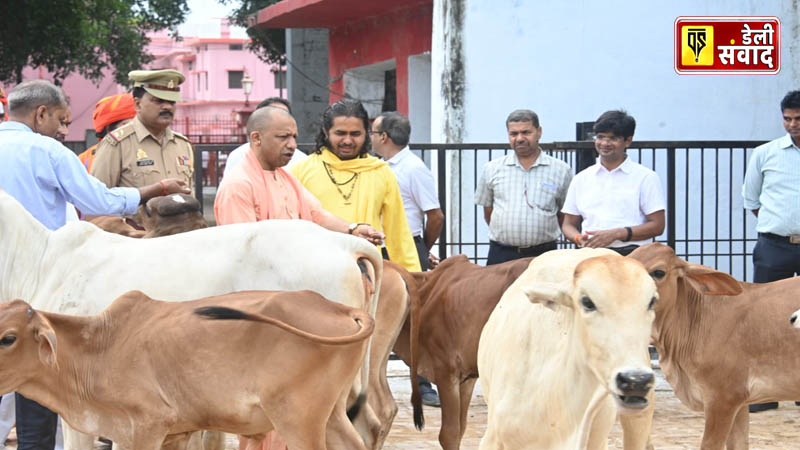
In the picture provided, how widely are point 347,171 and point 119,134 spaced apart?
1339 millimetres

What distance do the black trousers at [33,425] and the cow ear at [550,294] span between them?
8.33ft

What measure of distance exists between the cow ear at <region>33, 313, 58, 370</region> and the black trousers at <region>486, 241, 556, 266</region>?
13.0 ft

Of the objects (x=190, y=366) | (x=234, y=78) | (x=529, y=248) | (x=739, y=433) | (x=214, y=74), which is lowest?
(x=739, y=433)

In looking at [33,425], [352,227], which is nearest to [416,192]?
[352,227]

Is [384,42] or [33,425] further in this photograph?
[384,42]

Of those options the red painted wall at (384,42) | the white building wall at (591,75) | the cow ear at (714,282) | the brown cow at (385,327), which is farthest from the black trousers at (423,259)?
the red painted wall at (384,42)

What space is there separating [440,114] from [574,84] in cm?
138

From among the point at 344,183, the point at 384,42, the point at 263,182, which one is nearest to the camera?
the point at 263,182

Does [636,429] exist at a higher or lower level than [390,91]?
lower

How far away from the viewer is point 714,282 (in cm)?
595

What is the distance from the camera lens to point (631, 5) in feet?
37.7

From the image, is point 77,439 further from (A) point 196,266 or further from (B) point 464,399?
(B) point 464,399

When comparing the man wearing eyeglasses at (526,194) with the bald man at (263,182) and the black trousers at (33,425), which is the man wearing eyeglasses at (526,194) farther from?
the black trousers at (33,425)

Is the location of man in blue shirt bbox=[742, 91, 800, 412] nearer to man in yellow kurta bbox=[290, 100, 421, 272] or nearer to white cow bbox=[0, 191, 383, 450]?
man in yellow kurta bbox=[290, 100, 421, 272]
